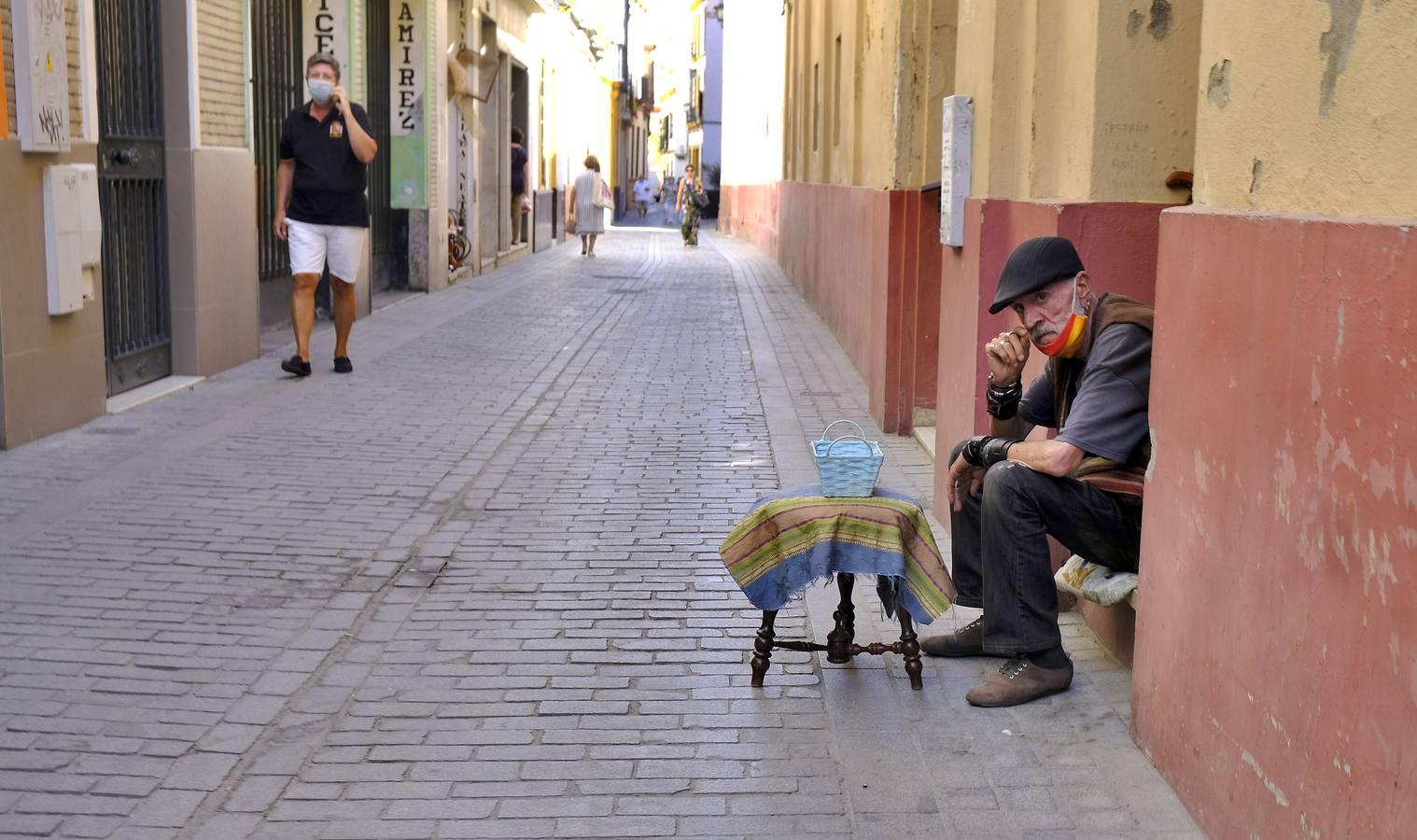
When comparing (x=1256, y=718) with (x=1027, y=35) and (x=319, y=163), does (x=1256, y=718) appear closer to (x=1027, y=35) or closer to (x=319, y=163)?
(x=1027, y=35)

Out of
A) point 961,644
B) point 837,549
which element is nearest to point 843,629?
point 837,549

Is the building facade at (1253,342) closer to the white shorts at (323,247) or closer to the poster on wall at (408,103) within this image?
the white shorts at (323,247)

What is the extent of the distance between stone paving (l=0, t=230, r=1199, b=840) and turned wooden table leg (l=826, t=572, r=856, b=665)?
93 millimetres

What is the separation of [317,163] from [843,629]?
22.7ft

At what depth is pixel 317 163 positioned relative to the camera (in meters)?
10.7

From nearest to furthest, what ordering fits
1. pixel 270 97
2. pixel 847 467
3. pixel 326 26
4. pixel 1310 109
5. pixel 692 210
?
pixel 1310 109 → pixel 847 467 → pixel 270 97 → pixel 326 26 → pixel 692 210

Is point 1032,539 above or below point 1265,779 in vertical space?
above

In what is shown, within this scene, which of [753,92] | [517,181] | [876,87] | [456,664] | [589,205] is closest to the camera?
[456,664]

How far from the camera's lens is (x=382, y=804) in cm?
398

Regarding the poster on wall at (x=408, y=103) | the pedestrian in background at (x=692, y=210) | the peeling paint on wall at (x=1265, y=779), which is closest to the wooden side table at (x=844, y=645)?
the peeling paint on wall at (x=1265, y=779)

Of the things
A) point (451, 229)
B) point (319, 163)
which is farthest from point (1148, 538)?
point (451, 229)

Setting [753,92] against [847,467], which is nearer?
[847,467]

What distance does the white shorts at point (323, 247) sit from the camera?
1077 centimetres

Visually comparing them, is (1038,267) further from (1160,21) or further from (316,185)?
(316,185)
